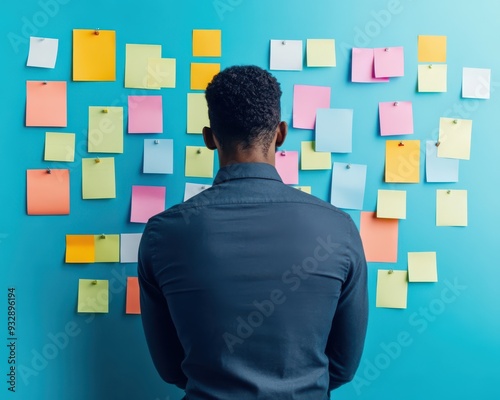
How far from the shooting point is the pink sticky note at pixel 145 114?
3.46ft

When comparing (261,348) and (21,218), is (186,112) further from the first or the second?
(261,348)

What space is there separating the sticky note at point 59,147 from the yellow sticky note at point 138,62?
0.60 feet

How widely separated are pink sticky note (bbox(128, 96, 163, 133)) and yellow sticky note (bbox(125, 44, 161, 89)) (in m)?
0.03

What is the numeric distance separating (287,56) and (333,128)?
197 mm

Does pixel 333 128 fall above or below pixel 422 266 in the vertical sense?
above

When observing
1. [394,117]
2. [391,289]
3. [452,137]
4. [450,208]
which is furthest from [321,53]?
[391,289]

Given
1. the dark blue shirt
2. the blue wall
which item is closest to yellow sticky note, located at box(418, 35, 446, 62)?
the blue wall

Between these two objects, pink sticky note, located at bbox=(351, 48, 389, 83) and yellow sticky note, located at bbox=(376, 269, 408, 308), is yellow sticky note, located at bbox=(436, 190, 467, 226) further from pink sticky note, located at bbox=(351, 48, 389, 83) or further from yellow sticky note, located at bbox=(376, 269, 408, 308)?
pink sticky note, located at bbox=(351, 48, 389, 83)

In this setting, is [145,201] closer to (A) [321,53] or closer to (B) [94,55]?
(B) [94,55]

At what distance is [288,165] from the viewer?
1079 mm

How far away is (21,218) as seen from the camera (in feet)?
3.48

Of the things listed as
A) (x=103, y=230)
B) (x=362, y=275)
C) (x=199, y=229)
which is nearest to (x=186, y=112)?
(x=103, y=230)

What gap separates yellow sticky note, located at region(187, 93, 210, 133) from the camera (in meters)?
1.06

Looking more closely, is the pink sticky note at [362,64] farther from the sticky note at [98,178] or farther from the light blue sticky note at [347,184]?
the sticky note at [98,178]
